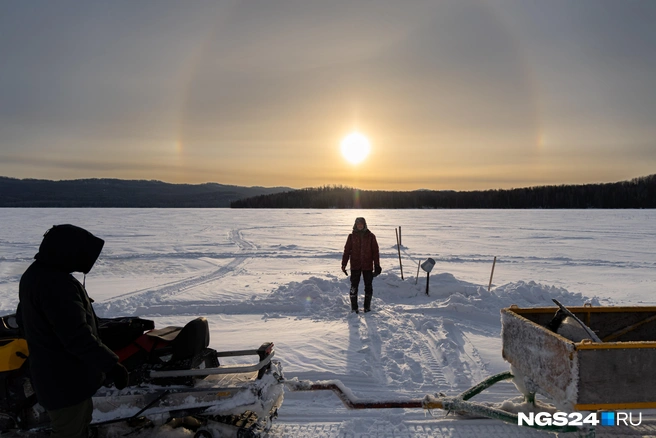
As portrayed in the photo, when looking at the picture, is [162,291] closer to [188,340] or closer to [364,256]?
[364,256]

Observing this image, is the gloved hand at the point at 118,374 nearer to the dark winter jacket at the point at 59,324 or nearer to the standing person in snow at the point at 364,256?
the dark winter jacket at the point at 59,324

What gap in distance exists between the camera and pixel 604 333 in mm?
3807

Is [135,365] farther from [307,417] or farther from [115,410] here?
[307,417]

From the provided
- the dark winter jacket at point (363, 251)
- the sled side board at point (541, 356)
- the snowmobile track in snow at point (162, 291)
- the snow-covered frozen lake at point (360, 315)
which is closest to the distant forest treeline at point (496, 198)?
the snow-covered frozen lake at point (360, 315)

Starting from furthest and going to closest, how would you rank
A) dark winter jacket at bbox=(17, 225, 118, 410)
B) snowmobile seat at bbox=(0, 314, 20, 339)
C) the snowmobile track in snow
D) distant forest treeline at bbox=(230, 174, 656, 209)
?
1. distant forest treeline at bbox=(230, 174, 656, 209)
2. the snowmobile track in snow
3. snowmobile seat at bbox=(0, 314, 20, 339)
4. dark winter jacket at bbox=(17, 225, 118, 410)

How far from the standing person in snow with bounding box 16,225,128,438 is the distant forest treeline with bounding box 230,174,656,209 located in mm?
85207

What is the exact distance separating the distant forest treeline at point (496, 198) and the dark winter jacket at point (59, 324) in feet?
280

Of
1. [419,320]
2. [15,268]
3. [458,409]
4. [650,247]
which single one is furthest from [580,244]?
[15,268]

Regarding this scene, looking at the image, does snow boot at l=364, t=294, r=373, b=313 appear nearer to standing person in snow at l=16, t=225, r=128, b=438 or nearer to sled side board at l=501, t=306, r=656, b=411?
sled side board at l=501, t=306, r=656, b=411

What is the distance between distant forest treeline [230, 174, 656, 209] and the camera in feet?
281

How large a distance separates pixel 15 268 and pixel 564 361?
13.8 meters

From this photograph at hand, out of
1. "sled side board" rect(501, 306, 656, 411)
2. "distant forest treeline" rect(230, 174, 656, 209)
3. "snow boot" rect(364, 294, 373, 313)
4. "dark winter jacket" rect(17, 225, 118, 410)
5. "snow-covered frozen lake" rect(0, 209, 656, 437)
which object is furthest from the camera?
"distant forest treeline" rect(230, 174, 656, 209)

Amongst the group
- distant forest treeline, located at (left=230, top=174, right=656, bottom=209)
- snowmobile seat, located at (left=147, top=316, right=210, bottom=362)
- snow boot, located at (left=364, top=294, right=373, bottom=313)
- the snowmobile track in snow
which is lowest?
the snowmobile track in snow

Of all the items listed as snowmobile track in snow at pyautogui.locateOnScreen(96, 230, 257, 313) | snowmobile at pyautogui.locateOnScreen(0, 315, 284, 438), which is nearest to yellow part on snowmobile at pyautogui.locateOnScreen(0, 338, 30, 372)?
snowmobile at pyautogui.locateOnScreen(0, 315, 284, 438)
